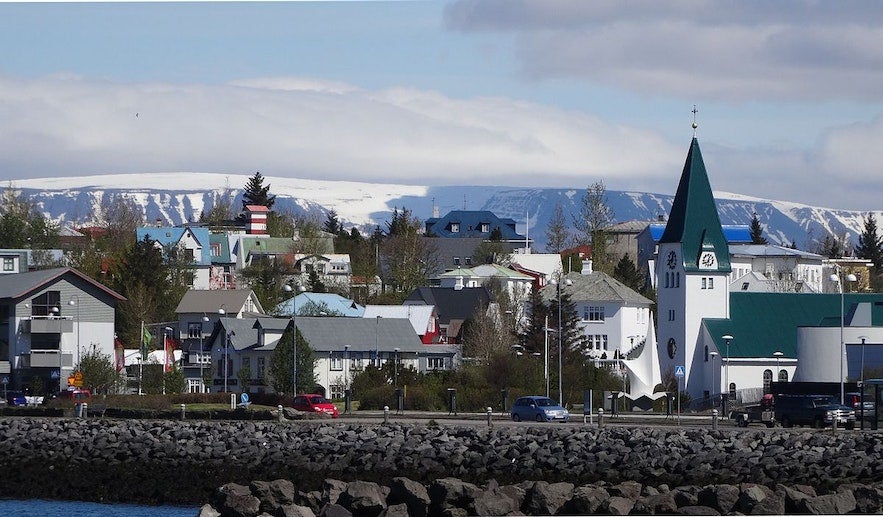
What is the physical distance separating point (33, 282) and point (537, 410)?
3828 centimetres

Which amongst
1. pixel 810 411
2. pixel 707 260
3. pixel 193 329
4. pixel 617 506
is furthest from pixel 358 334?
pixel 617 506

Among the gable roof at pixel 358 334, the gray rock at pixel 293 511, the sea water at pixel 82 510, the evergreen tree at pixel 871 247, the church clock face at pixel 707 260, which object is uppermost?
the evergreen tree at pixel 871 247

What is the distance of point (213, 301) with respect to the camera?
368 ft

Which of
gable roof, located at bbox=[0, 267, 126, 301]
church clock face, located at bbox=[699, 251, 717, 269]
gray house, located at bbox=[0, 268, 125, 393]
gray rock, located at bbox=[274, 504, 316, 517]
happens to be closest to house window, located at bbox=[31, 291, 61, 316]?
gray house, located at bbox=[0, 268, 125, 393]

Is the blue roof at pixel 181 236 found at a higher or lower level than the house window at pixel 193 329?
higher

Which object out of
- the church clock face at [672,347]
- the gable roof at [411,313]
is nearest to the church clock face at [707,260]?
the church clock face at [672,347]

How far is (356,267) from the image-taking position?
537 ft

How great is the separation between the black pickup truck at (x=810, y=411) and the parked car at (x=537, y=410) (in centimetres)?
814

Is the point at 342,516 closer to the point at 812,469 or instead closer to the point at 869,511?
the point at 869,511

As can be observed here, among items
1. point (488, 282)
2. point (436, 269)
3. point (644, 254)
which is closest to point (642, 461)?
point (488, 282)

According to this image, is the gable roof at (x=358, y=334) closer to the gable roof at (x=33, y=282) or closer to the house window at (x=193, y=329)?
the gable roof at (x=33, y=282)

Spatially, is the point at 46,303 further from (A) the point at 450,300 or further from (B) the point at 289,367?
(A) the point at 450,300

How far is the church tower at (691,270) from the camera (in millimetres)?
101688

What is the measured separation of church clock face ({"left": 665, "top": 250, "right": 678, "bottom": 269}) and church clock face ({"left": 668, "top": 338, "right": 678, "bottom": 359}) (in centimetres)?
512
